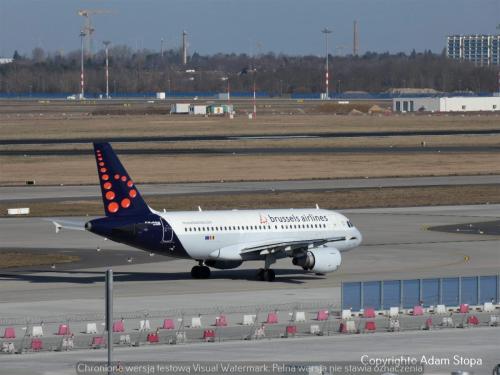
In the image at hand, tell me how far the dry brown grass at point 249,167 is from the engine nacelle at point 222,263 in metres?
60.9

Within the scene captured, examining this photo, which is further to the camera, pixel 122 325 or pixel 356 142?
pixel 356 142

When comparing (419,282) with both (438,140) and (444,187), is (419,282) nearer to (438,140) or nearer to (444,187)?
(444,187)

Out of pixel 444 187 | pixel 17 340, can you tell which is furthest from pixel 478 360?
pixel 444 187

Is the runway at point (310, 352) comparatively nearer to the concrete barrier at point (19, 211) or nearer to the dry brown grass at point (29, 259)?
the dry brown grass at point (29, 259)

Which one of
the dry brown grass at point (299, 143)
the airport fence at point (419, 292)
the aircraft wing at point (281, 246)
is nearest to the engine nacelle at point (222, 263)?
the aircraft wing at point (281, 246)

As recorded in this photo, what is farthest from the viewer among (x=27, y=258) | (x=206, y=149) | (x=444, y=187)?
(x=206, y=149)

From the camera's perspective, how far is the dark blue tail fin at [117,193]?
67562 mm

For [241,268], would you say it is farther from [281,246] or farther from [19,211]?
[19,211]

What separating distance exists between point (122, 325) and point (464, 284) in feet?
53.2

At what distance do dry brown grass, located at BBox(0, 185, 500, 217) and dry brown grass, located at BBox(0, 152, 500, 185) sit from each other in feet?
57.0

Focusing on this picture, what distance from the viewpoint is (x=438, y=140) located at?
186 metres

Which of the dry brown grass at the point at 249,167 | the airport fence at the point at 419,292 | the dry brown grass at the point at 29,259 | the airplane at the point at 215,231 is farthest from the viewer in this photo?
the dry brown grass at the point at 249,167

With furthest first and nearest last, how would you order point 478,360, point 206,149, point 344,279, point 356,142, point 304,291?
point 356,142 < point 206,149 < point 344,279 < point 304,291 < point 478,360

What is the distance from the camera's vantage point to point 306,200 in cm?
11038
